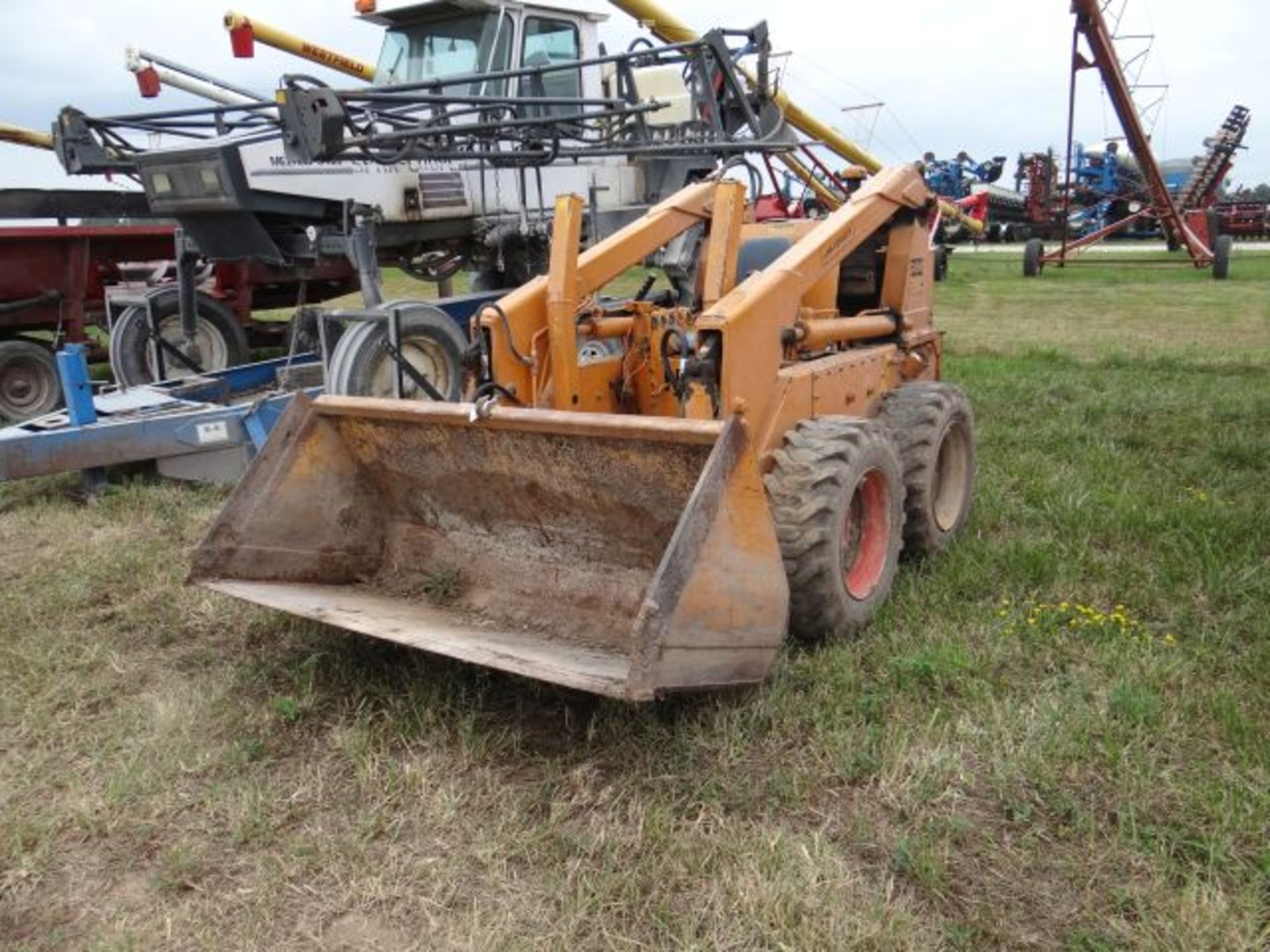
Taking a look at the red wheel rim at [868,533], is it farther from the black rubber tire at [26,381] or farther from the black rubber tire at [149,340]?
the black rubber tire at [26,381]

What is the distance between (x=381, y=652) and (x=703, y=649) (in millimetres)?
1407

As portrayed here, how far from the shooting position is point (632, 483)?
3727 mm

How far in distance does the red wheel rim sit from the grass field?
0.17 meters

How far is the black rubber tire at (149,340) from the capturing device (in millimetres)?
8188

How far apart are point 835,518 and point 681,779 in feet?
3.51

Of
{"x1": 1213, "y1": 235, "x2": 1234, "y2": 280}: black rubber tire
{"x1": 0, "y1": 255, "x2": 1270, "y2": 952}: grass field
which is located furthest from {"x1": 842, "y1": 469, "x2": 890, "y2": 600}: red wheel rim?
{"x1": 1213, "y1": 235, "x2": 1234, "y2": 280}: black rubber tire

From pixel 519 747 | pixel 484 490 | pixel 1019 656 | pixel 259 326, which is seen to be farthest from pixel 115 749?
pixel 259 326

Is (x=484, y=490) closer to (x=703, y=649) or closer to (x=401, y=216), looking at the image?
(x=703, y=649)

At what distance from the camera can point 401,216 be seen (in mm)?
7664

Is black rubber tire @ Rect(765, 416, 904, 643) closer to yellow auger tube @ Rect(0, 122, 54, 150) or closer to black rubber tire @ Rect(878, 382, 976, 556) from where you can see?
black rubber tire @ Rect(878, 382, 976, 556)

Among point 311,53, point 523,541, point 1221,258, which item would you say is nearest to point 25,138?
point 311,53

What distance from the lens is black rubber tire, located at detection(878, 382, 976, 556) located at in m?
4.51

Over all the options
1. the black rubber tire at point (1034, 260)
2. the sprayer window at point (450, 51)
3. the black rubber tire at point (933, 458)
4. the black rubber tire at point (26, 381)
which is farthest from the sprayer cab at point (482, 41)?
the black rubber tire at point (1034, 260)

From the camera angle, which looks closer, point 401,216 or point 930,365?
point 930,365
